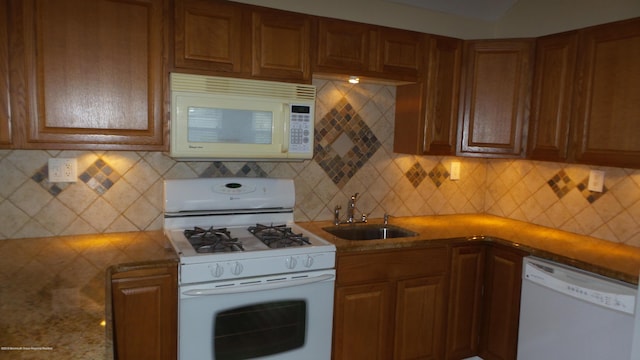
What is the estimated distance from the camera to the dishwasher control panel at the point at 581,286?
1959 mm

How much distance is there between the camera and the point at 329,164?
9.62 feet

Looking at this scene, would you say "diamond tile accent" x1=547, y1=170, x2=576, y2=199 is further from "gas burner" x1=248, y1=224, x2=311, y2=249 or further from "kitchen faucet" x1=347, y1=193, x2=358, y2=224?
"gas burner" x1=248, y1=224, x2=311, y2=249

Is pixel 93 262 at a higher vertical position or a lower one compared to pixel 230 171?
lower

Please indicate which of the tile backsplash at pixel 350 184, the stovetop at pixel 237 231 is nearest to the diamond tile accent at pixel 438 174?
the tile backsplash at pixel 350 184

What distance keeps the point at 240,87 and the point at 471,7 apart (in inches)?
72.7

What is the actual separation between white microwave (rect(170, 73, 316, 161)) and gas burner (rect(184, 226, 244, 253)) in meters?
0.40

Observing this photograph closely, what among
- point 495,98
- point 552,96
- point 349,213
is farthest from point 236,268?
point 552,96

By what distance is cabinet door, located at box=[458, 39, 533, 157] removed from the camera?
277cm

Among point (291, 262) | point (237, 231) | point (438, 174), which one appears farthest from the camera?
point (438, 174)

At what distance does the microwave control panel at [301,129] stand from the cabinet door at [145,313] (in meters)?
0.90

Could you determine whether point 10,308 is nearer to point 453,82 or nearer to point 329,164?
point 329,164

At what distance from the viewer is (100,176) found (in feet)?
7.90

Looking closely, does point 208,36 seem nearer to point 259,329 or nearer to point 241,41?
point 241,41

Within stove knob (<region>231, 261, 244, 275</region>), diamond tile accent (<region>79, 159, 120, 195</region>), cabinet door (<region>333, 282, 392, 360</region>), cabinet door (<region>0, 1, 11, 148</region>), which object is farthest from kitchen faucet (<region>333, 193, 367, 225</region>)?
cabinet door (<region>0, 1, 11, 148</region>)
